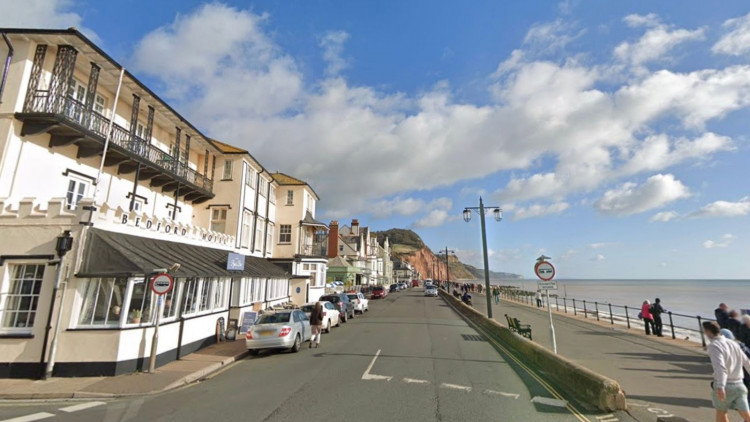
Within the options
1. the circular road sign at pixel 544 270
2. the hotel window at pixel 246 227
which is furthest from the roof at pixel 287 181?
the circular road sign at pixel 544 270

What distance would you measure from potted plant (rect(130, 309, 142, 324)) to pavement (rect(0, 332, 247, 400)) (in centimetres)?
148

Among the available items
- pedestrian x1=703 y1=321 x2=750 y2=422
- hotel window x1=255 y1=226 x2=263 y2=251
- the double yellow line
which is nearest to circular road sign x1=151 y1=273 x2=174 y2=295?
the double yellow line

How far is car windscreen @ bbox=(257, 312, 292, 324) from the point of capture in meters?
13.9

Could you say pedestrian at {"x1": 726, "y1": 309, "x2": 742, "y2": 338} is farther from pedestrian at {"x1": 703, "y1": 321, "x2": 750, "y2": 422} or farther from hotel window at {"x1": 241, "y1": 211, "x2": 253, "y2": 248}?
hotel window at {"x1": 241, "y1": 211, "x2": 253, "y2": 248}

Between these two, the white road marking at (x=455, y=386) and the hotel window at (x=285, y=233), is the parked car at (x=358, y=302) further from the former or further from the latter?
the white road marking at (x=455, y=386)

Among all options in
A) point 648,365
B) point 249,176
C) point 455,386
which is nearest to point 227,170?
point 249,176

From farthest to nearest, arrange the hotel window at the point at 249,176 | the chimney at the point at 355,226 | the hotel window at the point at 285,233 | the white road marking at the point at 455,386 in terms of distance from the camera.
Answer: the chimney at the point at 355,226 < the hotel window at the point at 285,233 < the hotel window at the point at 249,176 < the white road marking at the point at 455,386

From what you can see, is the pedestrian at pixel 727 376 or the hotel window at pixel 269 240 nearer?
the pedestrian at pixel 727 376

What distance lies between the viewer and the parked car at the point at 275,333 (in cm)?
1325

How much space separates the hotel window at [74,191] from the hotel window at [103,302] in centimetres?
414

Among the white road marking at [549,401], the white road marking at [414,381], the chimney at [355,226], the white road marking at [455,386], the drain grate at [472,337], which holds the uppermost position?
the chimney at [355,226]

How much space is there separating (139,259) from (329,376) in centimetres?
656

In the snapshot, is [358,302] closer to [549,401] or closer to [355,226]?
[549,401]

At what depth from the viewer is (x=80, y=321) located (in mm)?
10195
